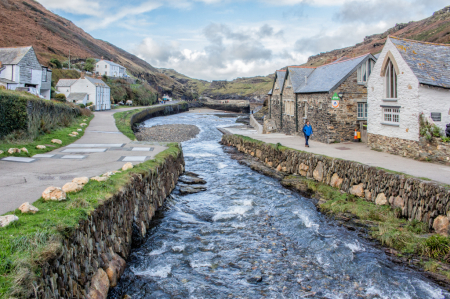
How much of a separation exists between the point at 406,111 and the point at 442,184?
264 inches

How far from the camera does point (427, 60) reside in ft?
52.5

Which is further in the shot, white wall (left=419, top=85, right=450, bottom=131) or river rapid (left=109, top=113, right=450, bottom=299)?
white wall (left=419, top=85, right=450, bottom=131)

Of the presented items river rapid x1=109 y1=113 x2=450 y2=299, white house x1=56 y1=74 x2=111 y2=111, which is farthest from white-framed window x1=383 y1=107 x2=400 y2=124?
white house x1=56 y1=74 x2=111 y2=111

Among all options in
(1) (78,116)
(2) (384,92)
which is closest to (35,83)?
(1) (78,116)

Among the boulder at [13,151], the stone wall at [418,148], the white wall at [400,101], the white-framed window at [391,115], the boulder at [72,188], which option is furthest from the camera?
the white-framed window at [391,115]

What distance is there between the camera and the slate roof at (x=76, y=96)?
51.5m

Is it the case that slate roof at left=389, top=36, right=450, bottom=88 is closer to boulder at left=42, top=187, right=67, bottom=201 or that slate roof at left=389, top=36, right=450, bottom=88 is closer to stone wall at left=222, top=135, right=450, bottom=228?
stone wall at left=222, top=135, right=450, bottom=228

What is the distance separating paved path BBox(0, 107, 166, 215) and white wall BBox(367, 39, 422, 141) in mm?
12134

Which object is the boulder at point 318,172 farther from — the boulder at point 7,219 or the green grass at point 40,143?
the green grass at point 40,143

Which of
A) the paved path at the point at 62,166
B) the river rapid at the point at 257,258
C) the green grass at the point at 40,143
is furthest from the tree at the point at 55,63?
the river rapid at the point at 257,258

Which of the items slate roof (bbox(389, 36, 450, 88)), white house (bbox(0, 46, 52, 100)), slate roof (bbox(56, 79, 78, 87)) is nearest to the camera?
slate roof (bbox(389, 36, 450, 88))

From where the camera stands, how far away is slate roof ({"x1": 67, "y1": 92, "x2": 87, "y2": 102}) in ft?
169

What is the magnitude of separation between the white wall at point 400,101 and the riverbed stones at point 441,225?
21.1ft

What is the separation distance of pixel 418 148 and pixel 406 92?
280 centimetres
